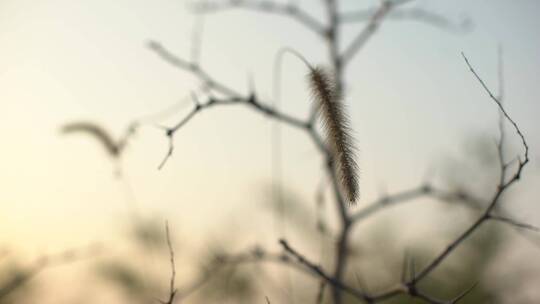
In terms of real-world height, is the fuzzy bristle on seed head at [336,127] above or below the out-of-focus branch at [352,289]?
above

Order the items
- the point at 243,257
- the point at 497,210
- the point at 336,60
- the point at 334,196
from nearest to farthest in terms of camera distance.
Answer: the point at 497,210
the point at 243,257
the point at 334,196
the point at 336,60

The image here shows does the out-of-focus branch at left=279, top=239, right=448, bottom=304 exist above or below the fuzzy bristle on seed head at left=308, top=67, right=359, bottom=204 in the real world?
below

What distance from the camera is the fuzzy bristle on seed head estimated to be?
1103mm

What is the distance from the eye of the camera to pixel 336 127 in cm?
121

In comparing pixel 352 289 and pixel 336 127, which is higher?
pixel 336 127

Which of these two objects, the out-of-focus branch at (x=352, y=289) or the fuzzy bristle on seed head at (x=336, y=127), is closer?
the fuzzy bristle on seed head at (x=336, y=127)

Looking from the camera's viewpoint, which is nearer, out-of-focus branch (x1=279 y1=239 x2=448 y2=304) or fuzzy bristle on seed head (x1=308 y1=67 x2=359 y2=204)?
fuzzy bristle on seed head (x1=308 y1=67 x2=359 y2=204)

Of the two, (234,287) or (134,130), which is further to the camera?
(234,287)

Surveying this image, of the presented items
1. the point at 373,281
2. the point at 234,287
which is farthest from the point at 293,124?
the point at 373,281

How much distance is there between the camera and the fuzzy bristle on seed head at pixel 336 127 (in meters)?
1.10

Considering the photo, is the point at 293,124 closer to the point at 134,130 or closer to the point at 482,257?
the point at 134,130

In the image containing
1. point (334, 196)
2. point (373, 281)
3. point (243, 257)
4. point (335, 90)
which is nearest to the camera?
point (335, 90)

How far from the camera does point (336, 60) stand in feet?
10.1

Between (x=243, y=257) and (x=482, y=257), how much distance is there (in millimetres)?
2419
